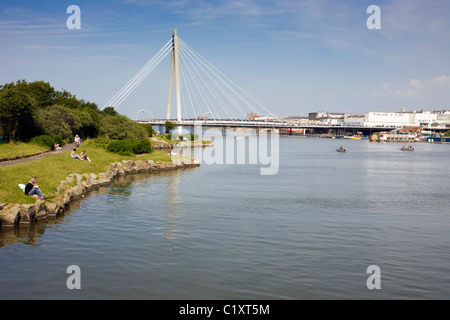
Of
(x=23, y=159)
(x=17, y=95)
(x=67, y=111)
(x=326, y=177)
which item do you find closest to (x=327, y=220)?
(x=326, y=177)

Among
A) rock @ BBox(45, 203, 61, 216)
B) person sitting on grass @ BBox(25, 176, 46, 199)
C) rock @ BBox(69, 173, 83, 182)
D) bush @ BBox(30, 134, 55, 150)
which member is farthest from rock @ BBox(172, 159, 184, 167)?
person sitting on grass @ BBox(25, 176, 46, 199)

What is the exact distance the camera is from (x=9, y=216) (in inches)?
758

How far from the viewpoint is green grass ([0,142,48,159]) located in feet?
115

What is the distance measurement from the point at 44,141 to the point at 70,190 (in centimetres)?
2049

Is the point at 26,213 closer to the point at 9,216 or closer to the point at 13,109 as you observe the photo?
the point at 9,216

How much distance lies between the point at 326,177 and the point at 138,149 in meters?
26.9

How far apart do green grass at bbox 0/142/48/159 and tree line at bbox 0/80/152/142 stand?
6.61 ft

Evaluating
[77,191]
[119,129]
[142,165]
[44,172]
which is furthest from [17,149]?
[119,129]

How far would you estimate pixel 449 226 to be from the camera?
2261 cm

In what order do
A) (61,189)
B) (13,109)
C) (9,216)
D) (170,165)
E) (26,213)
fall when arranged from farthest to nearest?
A: (170,165)
(13,109)
(61,189)
(26,213)
(9,216)

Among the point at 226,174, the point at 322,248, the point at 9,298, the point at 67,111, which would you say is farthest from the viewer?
the point at 67,111

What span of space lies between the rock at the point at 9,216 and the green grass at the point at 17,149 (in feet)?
51.0

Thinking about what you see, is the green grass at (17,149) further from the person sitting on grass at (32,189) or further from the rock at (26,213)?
the rock at (26,213)

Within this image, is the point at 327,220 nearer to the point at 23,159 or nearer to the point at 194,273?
the point at 194,273
